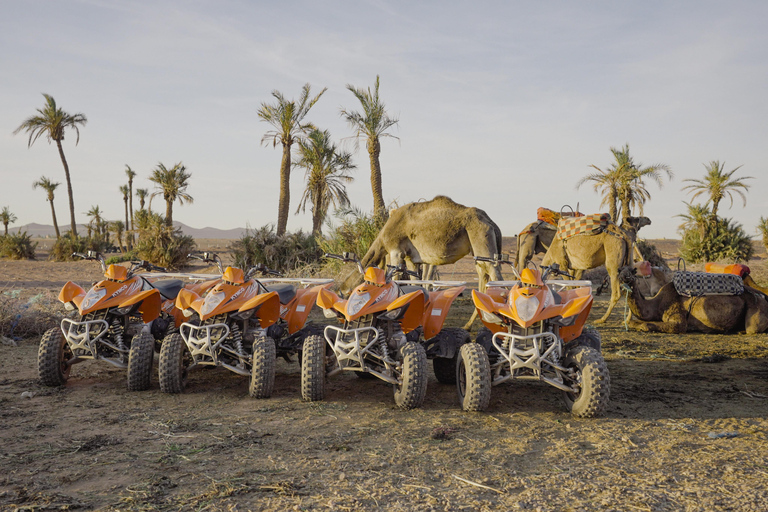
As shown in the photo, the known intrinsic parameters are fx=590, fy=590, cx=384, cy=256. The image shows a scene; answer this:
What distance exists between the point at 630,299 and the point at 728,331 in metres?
1.66

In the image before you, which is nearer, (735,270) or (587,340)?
(587,340)

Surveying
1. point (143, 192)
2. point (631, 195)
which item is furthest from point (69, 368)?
point (143, 192)

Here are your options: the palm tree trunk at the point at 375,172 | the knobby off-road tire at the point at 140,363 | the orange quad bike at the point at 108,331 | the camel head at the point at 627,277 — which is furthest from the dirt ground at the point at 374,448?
the palm tree trunk at the point at 375,172

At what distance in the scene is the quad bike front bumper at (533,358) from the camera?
16.6ft

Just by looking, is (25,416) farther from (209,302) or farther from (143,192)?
(143,192)

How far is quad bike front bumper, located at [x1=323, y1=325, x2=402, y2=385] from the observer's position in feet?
17.9

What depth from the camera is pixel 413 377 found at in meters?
5.26

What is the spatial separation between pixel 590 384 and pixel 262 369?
300 centimetres

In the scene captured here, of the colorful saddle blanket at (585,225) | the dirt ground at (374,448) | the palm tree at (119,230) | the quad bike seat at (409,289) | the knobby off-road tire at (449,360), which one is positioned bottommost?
the dirt ground at (374,448)

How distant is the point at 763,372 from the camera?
23.3ft

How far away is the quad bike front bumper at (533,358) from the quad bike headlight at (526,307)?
203 mm

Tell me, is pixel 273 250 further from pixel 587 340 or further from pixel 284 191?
pixel 587 340

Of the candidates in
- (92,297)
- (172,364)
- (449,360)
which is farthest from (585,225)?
(92,297)

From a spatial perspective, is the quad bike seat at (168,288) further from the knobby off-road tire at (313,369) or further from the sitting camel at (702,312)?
the sitting camel at (702,312)
